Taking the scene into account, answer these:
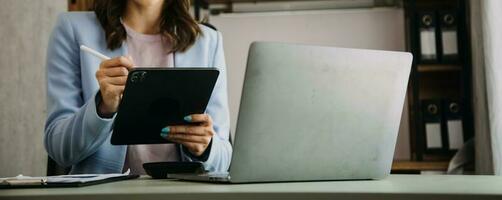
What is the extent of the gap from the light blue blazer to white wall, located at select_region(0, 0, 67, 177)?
1168 millimetres

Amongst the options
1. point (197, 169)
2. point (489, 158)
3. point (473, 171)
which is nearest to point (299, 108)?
point (197, 169)

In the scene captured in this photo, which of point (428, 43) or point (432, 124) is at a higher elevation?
point (428, 43)

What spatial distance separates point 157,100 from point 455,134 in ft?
6.73

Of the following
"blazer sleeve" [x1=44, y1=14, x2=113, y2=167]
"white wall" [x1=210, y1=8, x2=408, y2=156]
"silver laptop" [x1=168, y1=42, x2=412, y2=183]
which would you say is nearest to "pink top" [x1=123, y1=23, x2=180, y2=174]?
"blazer sleeve" [x1=44, y1=14, x2=113, y2=167]

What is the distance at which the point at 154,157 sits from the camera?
5.03ft

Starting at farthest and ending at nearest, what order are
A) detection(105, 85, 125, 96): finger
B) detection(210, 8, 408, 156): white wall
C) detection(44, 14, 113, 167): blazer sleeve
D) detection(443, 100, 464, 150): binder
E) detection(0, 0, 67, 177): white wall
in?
detection(210, 8, 408, 156): white wall
detection(443, 100, 464, 150): binder
detection(0, 0, 67, 177): white wall
detection(44, 14, 113, 167): blazer sleeve
detection(105, 85, 125, 96): finger

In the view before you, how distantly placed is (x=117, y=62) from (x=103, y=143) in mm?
334

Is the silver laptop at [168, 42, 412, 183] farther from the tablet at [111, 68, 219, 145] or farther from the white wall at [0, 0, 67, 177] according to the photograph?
the white wall at [0, 0, 67, 177]

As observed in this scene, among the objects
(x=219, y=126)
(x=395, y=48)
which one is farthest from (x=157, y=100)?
(x=395, y=48)

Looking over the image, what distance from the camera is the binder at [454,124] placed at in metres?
2.93

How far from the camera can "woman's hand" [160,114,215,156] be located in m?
1.24

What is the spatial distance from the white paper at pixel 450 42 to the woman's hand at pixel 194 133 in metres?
1.88

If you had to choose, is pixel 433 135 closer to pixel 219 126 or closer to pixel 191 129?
pixel 219 126

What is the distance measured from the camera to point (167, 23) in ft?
5.49
